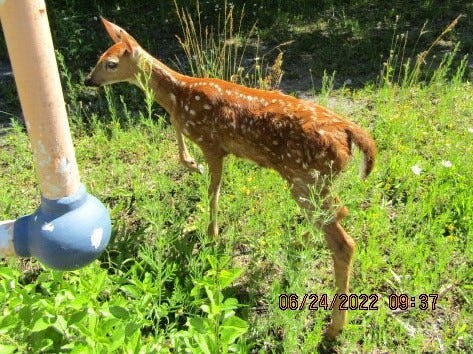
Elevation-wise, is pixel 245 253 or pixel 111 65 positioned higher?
pixel 111 65

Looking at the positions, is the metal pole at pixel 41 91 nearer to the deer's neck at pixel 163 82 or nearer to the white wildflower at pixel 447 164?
the deer's neck at pixel 163 82

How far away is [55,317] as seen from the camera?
2.40 meters

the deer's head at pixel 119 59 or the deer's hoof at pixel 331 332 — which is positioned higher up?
the deer's head at pixel 119 59

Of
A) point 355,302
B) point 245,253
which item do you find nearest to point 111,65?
point 245,253

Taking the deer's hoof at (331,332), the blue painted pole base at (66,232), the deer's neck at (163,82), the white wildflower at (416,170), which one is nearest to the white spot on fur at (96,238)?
the blue painted pole base at (66,232)

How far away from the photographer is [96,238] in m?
1.65

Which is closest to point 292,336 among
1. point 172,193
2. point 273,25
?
point 172,193

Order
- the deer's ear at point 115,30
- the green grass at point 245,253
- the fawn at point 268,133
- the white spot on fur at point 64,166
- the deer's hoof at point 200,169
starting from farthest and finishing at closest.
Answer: the deer's hoof at point 200,169 → the deer's ear at point 115,30 → the fawn at point 268,133 → the green grass at point 245,253 → the white spot on fur at point 64,166

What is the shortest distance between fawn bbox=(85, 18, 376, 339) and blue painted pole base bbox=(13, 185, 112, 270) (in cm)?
129

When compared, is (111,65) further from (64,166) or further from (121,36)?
(64,166)

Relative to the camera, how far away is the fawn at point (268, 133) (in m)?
2.95

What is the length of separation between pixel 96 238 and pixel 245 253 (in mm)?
2128

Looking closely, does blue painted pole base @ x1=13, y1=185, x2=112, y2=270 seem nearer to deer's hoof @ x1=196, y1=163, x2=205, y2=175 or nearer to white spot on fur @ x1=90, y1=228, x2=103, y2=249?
white spot on fur @ x1=90, y1=228, x2=103, y2=249

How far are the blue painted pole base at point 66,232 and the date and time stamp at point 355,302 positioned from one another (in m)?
1.63
